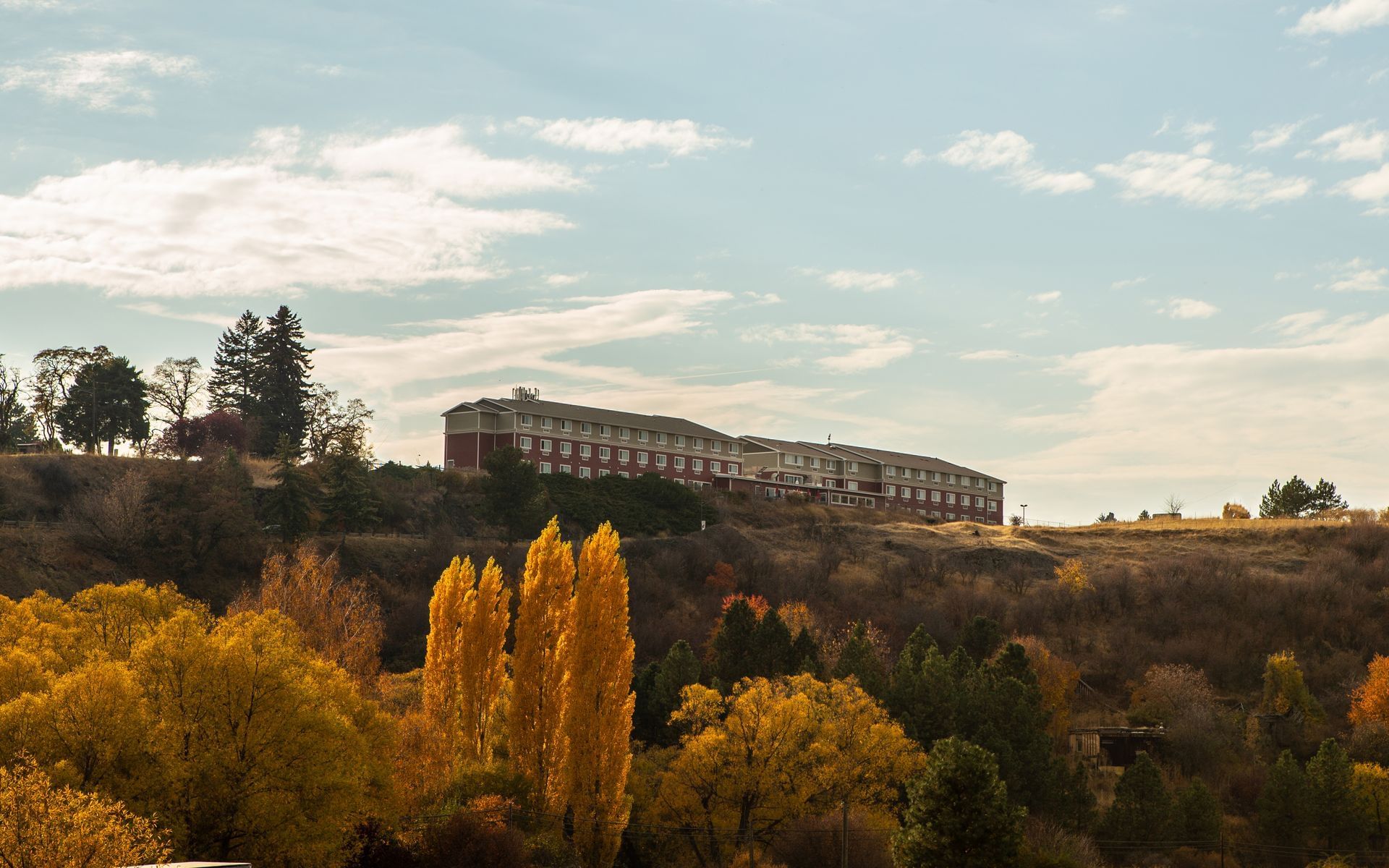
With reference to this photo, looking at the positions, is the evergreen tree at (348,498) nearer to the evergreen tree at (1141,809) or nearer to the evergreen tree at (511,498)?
the evergreen tree at (511,498)

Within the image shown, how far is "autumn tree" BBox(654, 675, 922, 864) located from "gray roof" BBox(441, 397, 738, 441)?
54.1 metres

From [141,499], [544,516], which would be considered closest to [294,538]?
[141,499]

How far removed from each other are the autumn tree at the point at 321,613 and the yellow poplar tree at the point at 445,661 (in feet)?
16.9

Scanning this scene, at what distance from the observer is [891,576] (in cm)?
8250

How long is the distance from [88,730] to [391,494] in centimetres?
5055

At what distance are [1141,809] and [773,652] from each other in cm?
1740

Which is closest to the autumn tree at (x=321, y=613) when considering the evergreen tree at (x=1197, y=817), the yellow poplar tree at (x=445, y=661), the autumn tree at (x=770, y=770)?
the yellow poplar tree at (x=445, y=661)

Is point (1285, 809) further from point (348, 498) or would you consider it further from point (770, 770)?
point (348, 498)

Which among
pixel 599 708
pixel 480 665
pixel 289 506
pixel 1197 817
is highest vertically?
pixel 289 506

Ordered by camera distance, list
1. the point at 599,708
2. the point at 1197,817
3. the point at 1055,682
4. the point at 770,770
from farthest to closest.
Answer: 1. the point at 1055,682
2. the point at 1197,817
3. the point at 770,770
4. the point at 599,708

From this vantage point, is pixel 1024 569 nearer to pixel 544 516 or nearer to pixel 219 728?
pixel 544 516

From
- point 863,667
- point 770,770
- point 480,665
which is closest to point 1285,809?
point 863,667

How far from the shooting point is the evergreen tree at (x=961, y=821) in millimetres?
38938

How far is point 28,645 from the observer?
38562 millimetres
